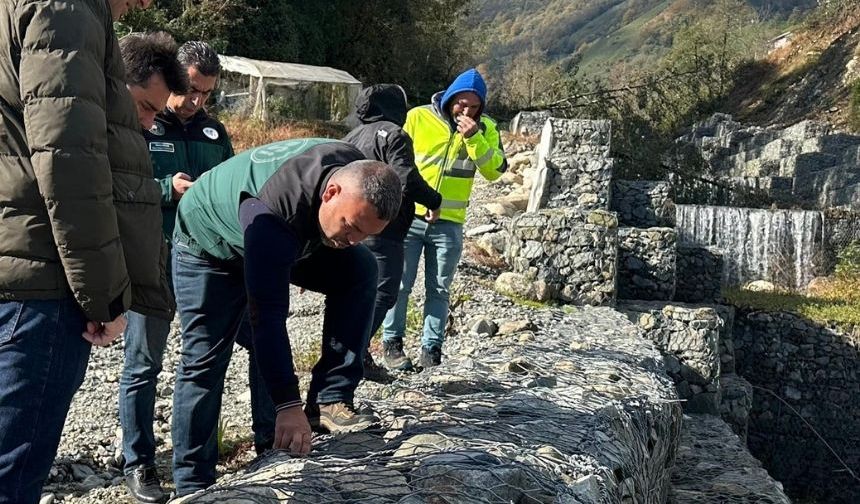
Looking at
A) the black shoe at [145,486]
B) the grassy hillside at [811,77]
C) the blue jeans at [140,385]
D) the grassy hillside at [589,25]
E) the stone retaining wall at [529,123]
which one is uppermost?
the grassy hillside at [589,25]

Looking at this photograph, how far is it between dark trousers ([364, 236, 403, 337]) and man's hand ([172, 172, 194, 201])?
3.48 ft

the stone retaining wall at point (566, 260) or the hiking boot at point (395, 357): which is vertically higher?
the stone retaining wall at point (566, 260)

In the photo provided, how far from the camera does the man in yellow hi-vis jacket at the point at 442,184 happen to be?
5.21m

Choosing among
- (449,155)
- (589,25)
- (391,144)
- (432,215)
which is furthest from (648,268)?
(589,25)

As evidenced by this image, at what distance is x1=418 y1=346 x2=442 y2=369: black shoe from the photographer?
17.1 ft

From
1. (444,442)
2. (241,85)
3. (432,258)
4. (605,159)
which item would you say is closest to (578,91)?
(241,85)

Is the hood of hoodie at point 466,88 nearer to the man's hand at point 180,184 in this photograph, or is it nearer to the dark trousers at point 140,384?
the man's hand at point 180,184

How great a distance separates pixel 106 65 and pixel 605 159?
915 centimetres

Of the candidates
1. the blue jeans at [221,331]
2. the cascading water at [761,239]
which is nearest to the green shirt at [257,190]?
the blue jeans at [221,331]

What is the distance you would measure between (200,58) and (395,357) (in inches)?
84.6

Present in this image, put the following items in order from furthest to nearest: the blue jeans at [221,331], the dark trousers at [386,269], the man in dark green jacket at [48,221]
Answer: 1. the dark trousers at [386,269]
2. the blue jeans at [221,331]
3. the man in dark green jacket at [48,221]

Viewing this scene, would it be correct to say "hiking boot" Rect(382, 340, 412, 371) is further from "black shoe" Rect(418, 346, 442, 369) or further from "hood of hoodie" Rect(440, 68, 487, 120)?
"hood of hoodie" Rect(440, 68, 487, 120)

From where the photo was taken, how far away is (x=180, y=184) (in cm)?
368

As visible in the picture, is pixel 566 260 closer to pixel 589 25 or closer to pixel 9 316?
pixel 9 316
